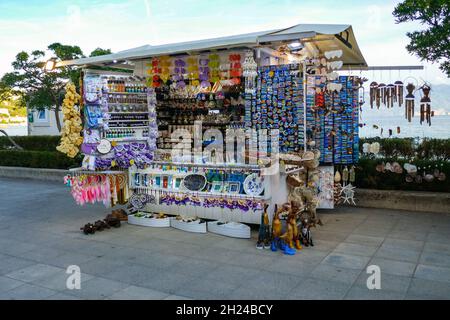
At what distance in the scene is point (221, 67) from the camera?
805cm

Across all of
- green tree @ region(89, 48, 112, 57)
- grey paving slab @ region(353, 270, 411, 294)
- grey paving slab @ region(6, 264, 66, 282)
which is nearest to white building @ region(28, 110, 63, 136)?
green tree @ region(89, 48, 112, 57)

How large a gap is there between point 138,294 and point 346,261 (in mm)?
2662

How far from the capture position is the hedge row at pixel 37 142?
1639cm

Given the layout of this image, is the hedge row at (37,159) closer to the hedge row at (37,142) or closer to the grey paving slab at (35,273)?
the hedge row at (37,142)

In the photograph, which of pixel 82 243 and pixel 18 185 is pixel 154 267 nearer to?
pixel 82 243

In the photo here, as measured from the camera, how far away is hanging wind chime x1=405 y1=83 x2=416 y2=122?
29.2 feet

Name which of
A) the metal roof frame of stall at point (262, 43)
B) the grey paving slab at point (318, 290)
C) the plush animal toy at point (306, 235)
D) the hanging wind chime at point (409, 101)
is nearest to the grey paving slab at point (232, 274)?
the grey paving slab at point (318, 290)

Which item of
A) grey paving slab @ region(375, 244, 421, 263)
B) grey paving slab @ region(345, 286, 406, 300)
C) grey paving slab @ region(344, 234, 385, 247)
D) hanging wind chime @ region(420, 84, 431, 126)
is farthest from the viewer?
hanging wind chime @ region(420, 84, 431, 126)

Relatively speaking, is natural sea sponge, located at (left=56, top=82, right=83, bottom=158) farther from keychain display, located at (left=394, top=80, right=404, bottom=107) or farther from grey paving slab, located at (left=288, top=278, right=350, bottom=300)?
keychain display, located at (left=394, top=80, right=404, bottom=107)

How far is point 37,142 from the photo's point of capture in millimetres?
17031

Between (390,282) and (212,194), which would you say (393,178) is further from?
(390,282)

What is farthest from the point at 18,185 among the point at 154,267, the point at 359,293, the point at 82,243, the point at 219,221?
the point at 359,293

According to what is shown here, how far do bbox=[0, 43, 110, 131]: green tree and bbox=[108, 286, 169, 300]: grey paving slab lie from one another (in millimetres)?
10922

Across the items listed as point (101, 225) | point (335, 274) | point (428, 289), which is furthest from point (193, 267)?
point (428, 289)
